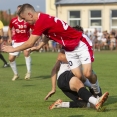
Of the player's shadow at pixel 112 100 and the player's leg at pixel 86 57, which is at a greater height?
the player's leg at pixel 86 57

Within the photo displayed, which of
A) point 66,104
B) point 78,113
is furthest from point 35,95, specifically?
point 78,113

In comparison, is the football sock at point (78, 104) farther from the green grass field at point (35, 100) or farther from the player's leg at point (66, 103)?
the green grass field at point (35, 100)

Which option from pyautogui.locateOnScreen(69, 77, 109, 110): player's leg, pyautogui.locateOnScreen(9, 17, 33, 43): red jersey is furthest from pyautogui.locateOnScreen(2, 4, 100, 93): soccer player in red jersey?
pyautogui.locateOnScreen(9, 17, 33, 43): red jersey

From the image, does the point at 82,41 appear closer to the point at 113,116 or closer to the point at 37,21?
the point at 37,21

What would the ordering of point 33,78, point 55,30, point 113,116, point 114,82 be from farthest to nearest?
point 33,78, point 114,82, point 55,30, point 113,116

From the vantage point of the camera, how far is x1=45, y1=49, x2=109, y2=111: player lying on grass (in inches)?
345

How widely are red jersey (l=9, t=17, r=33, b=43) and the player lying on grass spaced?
5.99 metres

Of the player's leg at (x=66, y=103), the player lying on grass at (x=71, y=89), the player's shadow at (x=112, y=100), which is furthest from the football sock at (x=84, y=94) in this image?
the player's shadow at (x=112, y=100)

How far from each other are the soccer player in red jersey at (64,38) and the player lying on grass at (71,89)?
196mm

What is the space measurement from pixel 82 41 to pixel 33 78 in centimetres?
717

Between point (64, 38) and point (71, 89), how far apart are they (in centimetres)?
99

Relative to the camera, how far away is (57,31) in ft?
28.8

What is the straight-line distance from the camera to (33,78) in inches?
633

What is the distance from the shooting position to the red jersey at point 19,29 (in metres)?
15.7
